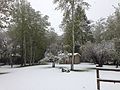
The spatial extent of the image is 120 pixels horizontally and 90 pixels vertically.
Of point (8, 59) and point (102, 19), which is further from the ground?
point (102, 19)

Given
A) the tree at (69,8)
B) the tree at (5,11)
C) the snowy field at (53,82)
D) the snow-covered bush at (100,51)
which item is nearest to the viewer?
the snowy field at (53,82)

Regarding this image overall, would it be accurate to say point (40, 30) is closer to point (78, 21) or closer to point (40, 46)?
point (40, 46)

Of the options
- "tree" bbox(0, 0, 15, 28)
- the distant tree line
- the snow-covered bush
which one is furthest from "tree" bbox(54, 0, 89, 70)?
the distant tree line

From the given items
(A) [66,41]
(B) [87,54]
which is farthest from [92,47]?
(A) [66,41]

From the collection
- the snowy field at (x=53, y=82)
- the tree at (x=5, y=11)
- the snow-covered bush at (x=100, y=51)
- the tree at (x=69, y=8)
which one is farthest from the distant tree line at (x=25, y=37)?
the snowy field at (x=53, y=82)

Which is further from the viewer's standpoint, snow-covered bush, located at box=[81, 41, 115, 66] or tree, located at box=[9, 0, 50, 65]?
tree, located at box=[9, 0, 50, 65]

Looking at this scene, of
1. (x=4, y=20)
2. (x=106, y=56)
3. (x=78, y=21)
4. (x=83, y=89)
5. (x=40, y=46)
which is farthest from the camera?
(x=40, y=46)

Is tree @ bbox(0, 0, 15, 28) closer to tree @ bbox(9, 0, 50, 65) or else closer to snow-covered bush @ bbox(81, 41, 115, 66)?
snow-covered bush @ bbox(81, 41, 115, 66)

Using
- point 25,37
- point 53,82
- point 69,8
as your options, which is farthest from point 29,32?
point 53,82

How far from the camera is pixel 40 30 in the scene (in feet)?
144

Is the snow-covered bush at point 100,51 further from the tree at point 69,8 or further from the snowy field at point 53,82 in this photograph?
the snowy field at point 53,82

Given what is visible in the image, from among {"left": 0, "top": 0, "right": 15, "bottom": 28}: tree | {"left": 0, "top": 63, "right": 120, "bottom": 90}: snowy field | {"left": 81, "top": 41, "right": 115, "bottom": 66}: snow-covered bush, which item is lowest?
{"left": 0, "top": 63, "right": 120, "bottom": 90}: snowy field

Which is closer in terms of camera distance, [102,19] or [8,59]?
[8,59]

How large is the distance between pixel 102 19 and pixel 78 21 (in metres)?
23.8
